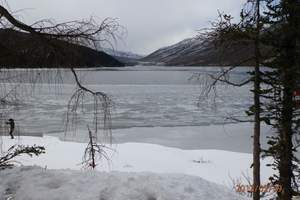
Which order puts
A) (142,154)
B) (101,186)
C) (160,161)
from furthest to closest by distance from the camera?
(142,154) → (160,161) → (101,186)

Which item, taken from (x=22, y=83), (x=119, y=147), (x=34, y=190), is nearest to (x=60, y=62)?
(x=22, y=83)

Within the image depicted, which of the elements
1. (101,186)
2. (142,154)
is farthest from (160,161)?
(101,186)

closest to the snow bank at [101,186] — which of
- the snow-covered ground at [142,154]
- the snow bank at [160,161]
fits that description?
the snow-covered ground at [142,154]

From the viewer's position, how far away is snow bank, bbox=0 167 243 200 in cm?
454

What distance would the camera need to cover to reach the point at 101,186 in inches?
187

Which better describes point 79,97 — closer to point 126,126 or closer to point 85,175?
point 85,175

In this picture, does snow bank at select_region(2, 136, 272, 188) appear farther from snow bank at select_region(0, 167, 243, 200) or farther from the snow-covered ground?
snow bank at select_region(0, 167, 243, 200)

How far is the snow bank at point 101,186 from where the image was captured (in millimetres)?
4535

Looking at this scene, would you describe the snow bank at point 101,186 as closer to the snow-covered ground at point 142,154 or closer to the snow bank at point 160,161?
the snow-covered ground at point 142,154

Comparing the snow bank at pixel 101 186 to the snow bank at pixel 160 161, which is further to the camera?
the snow bank at pixel 160 161

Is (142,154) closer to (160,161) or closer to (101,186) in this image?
(160,161)

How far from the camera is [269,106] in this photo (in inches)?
296

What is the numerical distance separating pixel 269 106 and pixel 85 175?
387cm

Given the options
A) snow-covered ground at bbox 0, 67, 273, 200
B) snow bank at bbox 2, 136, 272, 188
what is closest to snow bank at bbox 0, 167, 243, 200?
snow-covered ground at bbox 0, 67, 273, 200
